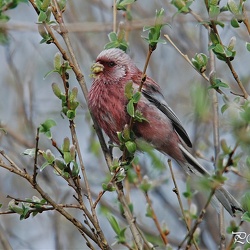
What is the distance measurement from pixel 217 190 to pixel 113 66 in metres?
1.52

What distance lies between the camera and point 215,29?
13.2 ft

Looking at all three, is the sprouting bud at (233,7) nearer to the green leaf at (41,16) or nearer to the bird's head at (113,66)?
the green leaf at (41,16)

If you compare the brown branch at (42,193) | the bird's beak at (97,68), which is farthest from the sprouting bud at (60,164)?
the bird's beak at (97,68)

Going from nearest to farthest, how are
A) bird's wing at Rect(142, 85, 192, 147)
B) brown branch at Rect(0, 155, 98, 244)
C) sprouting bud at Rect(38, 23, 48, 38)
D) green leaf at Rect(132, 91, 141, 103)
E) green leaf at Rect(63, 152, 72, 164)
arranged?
brown branch at Rect(0, 155, 98, 244) → green leaf at Rect(63, 152, 72, 164) → green leaf at Rect(132, 91, 141, 103) → sprouting bud at Rect(38, 23, 48, 38) → bird's wing at Rect(142, 85, 192, 147)

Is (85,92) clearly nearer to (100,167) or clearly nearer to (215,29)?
(215,29)

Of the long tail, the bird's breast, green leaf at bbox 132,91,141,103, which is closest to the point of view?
green leaf at bbox 132,91,141,103

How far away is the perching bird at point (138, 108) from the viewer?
5.33m

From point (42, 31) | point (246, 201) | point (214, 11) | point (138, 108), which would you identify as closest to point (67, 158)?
point (42, 31)

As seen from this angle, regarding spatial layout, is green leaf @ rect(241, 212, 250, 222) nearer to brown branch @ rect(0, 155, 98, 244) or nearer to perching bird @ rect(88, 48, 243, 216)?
brown branch @ rect(0, 155, 98, 244)

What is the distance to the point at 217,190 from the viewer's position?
485cm

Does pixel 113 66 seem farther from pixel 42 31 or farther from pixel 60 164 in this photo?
pixel 60 164

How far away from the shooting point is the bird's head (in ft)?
18.1

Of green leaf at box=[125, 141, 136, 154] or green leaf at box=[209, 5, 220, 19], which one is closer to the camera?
green leaf at box=[209, 5, 220, 19]

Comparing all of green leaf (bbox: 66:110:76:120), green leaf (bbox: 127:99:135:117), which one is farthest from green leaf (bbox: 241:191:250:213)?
green leaf (bbox: 66:110:76:120)
